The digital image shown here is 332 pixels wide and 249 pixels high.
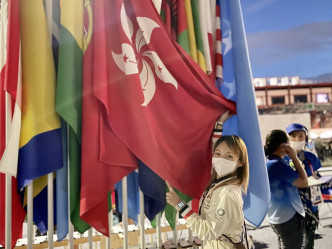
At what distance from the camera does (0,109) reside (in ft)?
5.79

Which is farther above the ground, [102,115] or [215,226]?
[102,115]

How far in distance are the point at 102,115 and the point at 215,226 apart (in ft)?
2.54

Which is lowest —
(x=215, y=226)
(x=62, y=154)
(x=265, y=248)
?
(x=265, y=248)

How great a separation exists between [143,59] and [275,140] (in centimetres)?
107

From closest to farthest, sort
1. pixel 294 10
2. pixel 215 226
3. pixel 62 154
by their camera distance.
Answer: pixel 215 226
pixel 62 154
pixel 294 10

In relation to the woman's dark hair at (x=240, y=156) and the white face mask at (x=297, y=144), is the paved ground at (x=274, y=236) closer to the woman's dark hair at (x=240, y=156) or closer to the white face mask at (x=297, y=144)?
the white face mask at (x=297, y=144)

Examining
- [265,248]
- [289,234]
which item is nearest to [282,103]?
[265,248]

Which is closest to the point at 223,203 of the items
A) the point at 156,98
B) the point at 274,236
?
the point at 156,98

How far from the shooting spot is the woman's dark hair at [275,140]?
229 cm

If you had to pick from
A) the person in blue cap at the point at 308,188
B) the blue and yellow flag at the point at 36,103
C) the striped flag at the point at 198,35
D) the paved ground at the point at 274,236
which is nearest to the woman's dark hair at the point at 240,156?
the striped flag at the point at 198,35

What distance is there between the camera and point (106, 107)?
1.68 meters

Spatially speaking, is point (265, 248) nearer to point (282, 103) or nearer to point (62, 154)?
point (62, 154)

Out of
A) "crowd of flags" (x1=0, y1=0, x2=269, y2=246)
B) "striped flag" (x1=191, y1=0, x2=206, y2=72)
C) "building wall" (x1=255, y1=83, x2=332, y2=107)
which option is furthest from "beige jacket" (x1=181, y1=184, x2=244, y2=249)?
"building wall" (x1=255, y1=83, x2=332, y2=107)

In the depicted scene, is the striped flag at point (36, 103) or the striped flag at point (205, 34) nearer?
the striped flag at point (36, 103)
